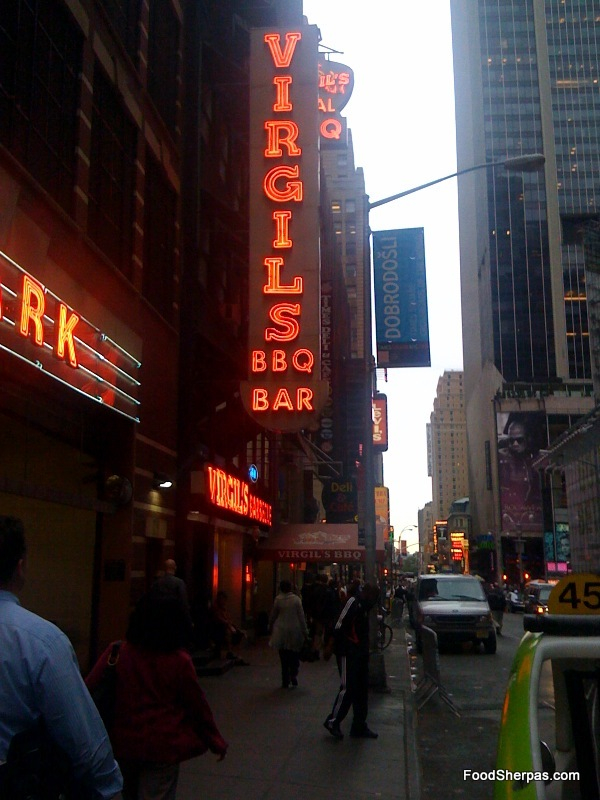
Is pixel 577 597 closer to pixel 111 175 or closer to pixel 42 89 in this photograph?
pixel 42 89

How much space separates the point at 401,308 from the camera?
18.2 metres

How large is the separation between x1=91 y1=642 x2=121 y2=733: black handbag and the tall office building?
111052mm

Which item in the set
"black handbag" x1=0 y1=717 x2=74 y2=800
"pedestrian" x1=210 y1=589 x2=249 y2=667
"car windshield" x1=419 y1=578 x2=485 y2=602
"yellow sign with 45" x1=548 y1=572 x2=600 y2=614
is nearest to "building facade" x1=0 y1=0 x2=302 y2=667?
"pedestrian" x1=210 y1=589 x2=249 y2=667

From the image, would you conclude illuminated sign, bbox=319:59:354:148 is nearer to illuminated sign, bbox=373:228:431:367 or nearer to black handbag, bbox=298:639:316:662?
illuminated sign, bbox=373:228:431:367

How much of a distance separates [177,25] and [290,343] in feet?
24.8

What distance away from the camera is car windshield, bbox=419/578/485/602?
22.7 metres

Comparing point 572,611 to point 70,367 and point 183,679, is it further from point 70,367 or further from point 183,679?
point 70,367

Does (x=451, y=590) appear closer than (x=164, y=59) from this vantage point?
No

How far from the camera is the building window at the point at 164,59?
57.5ft

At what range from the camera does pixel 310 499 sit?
46.7m

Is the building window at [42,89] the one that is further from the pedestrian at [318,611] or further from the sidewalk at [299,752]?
the pedestrian at [318,611]

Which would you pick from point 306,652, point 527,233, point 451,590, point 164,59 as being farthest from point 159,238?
point 527,233

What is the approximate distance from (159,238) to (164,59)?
13.2 ft

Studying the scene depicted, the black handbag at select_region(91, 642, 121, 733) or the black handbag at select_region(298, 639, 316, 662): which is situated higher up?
the black handbag at select_region(91, 642, 121, 733)
